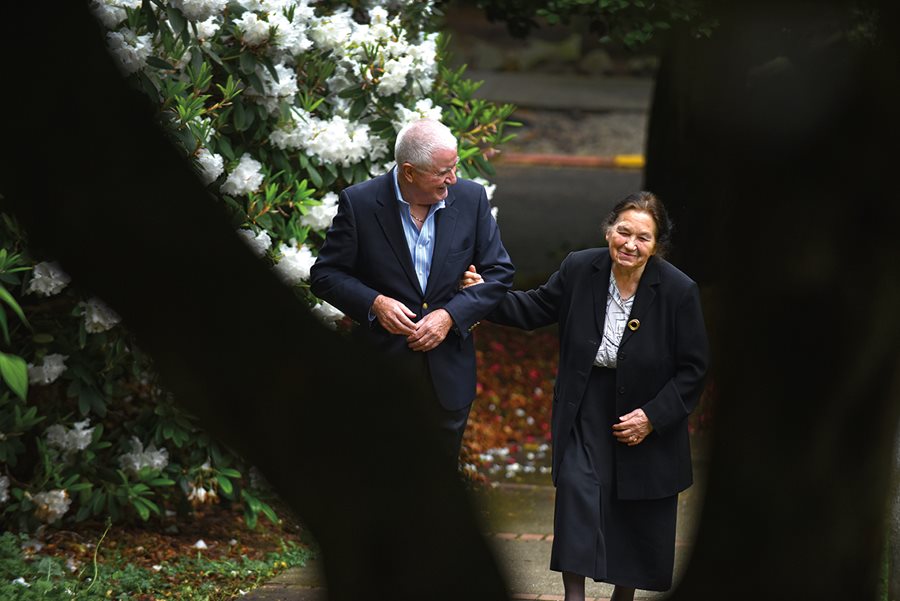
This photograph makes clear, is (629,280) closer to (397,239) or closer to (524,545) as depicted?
(397,239)

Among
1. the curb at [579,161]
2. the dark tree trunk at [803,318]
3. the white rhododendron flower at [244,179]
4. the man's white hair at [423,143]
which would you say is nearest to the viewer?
the dark tree trunk at [803,318]

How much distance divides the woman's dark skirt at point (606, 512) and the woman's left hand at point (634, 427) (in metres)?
0.07

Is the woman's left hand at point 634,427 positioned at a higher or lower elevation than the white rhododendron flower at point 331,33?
lower

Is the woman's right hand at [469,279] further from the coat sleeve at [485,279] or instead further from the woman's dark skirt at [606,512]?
the woman's dark skirt at [606,512]

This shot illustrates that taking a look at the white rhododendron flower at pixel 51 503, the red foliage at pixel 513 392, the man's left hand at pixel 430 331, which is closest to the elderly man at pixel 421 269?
the man's left hand at pixel 430 331

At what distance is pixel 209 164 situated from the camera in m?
6.00

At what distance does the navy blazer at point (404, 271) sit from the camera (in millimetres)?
5355

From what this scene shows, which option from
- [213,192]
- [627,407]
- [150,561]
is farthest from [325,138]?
[627,407]

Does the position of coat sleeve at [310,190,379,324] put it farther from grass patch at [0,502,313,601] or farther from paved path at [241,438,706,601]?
grass patch at [0,502,313,601]

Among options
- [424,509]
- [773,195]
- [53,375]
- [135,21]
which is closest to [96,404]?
[53,375]

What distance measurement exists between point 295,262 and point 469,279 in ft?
3.85

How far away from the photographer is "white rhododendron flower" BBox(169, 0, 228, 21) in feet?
19.4

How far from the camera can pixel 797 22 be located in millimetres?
2045

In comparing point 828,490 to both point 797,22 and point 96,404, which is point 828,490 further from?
point 96,404
